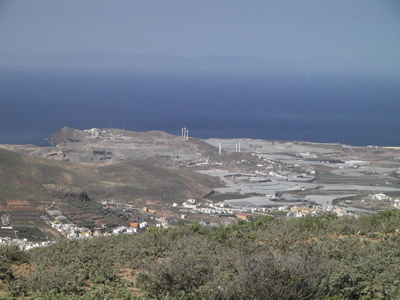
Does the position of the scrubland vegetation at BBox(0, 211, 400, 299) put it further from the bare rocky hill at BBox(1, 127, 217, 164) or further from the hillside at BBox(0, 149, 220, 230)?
the bare rocky hill at BBox(1, 127, 217, 164)

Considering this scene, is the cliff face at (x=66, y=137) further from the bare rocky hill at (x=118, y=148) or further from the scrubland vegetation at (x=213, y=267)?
the scrubland vegetation at (x=213, y=267)

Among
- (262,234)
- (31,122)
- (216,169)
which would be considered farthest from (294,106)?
(262,234)

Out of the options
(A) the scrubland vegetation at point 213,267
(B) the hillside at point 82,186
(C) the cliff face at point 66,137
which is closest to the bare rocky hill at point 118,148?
(C) the cliff face at point 66,137

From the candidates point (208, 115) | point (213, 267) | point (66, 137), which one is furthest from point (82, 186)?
point (208, 115)

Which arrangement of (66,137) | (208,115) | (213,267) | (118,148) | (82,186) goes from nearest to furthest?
(213,267) < (82,186) < (118,148) < (66,137) < (208,115)

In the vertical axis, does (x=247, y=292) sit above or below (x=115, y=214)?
above

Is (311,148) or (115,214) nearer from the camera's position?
(115,214)

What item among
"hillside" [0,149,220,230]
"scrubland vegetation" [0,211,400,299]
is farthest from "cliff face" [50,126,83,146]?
"scrubland vegetation" [0,211,400,299]

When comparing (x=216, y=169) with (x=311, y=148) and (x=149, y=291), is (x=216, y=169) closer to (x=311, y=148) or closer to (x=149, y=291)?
(x=311, y=148)

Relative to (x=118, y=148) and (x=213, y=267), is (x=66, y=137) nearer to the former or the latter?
(x=118, y=148)
